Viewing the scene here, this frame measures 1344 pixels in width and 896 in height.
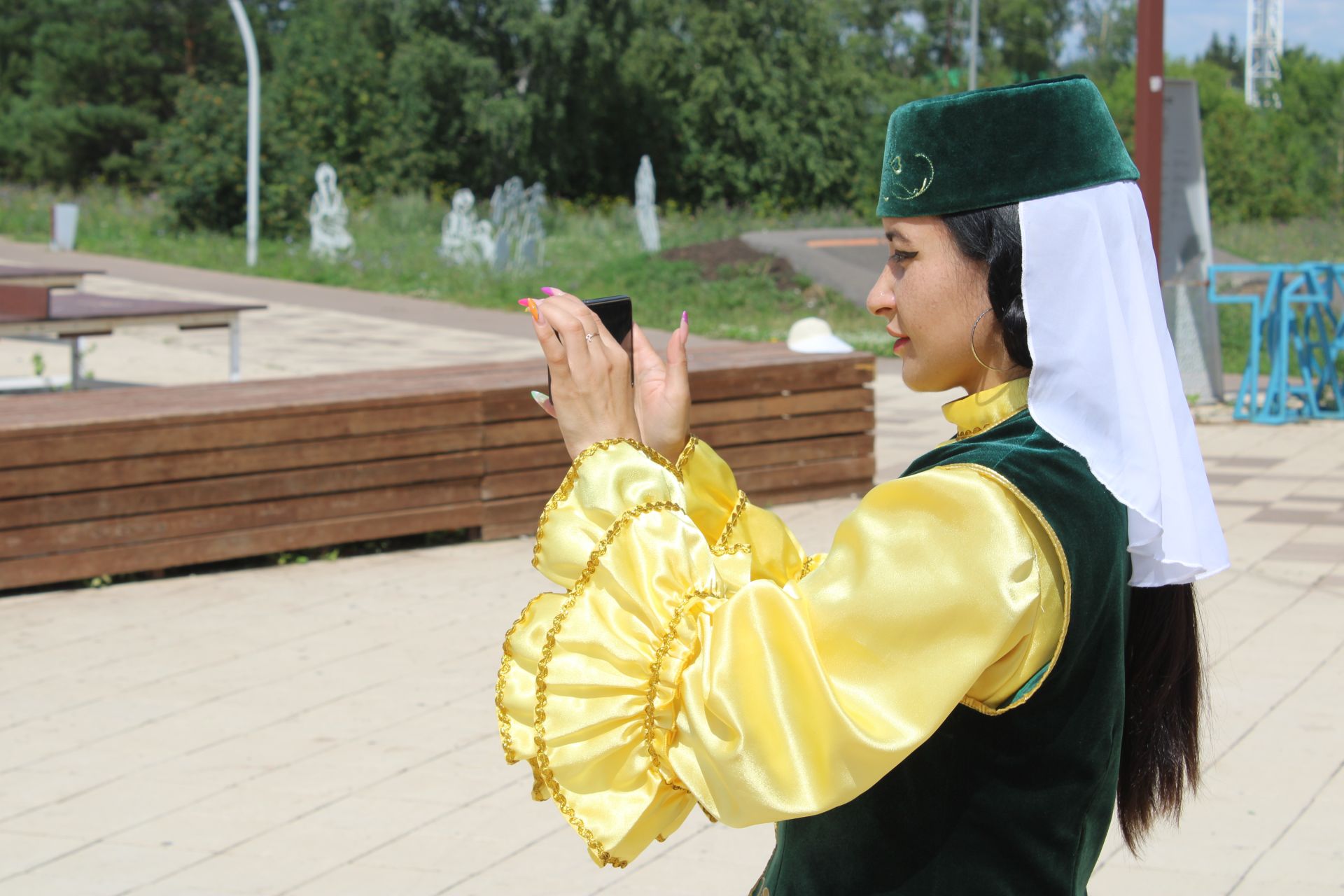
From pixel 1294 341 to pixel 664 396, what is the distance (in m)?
10.7

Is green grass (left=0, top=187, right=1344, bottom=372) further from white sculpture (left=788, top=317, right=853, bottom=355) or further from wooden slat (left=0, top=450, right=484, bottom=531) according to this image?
wooden slat (left=0, top=450, right=484, bottom=531)

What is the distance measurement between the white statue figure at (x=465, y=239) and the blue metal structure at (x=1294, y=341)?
43.5 ft

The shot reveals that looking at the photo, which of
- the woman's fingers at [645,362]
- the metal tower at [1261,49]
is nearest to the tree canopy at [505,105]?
the metal tower at [1261,49]

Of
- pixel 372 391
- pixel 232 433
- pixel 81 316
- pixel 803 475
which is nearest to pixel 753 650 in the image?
pixel 232 433

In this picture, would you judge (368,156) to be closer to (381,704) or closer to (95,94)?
(95,94)

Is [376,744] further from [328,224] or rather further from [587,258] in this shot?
[328,224]

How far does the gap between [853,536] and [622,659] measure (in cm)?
27

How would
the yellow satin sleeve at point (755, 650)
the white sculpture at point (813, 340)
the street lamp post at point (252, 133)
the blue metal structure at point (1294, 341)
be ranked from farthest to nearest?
the street lamp post at point (252, 133) < the blue metal structure at point (1294, 341) < the white sculpture at point (813, 340) < the yellow satin sleeve at point (755, 650)

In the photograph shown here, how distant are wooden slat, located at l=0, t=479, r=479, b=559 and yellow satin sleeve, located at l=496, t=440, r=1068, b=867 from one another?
490cm

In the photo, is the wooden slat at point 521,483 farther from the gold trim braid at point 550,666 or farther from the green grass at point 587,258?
the green grass at point 587,258

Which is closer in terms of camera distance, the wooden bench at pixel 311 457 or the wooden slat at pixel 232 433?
the wooden slat at pixel 232 433

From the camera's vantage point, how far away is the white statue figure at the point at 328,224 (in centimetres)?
2441

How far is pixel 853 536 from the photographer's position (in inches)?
56.9

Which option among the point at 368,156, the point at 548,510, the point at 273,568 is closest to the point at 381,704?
the point at 273,568
